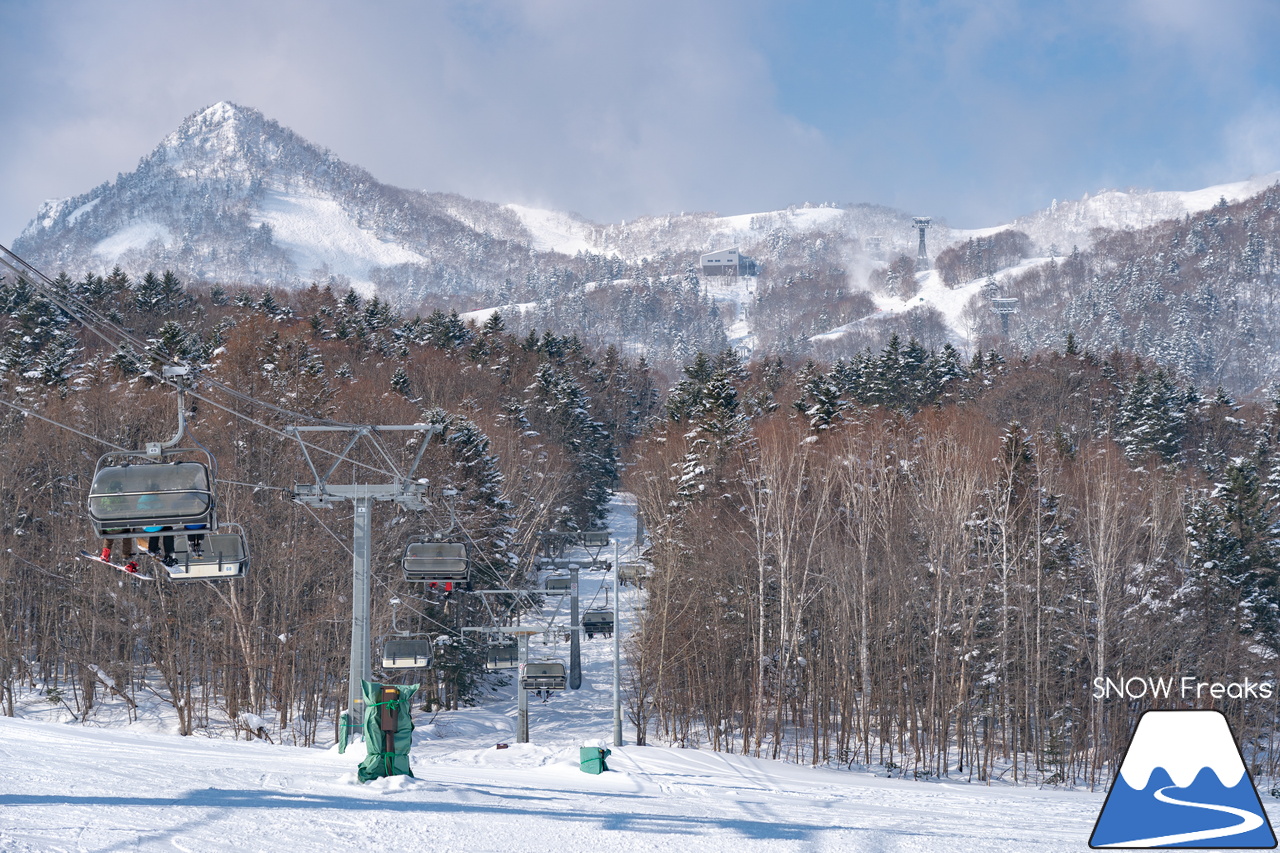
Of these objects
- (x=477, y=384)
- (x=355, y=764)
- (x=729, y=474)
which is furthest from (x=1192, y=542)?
(x=477, y=384)

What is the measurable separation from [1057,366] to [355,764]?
63212 millimetres

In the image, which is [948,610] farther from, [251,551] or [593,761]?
[251,551]

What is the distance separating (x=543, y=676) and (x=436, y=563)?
402 inches

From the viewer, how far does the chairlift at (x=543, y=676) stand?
96.8ft

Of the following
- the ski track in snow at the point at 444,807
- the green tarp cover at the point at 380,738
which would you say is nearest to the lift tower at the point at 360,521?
the ski track in snow at the point at 444,807

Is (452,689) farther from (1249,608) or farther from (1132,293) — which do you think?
(1132,293)

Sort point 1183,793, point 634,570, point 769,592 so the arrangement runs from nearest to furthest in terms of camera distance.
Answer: point 1183,793, point 634,570, point 769,592

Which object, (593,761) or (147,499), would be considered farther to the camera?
(593,761)

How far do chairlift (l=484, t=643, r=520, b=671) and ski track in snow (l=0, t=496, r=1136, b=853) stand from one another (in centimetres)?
1017

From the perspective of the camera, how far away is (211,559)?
14.5m

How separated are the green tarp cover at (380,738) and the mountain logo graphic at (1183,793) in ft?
Result: 28.2

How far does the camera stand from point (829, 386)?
1982 inches

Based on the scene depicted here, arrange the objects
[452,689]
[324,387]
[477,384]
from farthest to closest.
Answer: [477,384], [324,387], [452,689]

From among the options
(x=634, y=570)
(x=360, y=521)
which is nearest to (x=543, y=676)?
(x=634, y=570)
